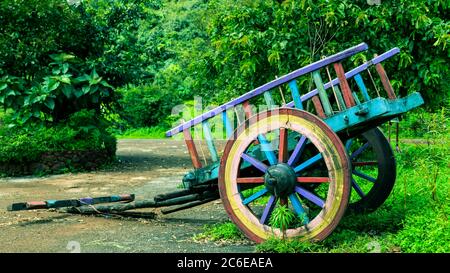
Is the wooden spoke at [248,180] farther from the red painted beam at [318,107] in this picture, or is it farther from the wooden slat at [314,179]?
the red painted beam at [318,107]

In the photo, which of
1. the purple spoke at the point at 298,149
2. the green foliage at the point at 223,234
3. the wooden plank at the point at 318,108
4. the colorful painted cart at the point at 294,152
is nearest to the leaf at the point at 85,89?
the colorful painted cart at the point at 294,152

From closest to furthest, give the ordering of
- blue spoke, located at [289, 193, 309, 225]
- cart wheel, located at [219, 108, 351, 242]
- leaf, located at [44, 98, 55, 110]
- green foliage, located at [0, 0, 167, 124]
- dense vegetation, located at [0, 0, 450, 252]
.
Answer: cart wheel, located at [219, 108, 351, 242]
blue spoke, located at [289, 193, 309, 225]
dense vegetation, located at [0, 0, 450, 252]
leaf, located at [44, 98, 55, 110]
green foliage, located at [0, 0, 167, 124]

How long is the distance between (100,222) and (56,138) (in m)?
5.61

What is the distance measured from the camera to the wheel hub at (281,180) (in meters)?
5.11

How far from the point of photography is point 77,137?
41.0 feet

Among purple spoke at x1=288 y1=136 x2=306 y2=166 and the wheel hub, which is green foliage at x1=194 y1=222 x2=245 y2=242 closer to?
the wheel hub

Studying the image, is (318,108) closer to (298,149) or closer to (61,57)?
(298,149)

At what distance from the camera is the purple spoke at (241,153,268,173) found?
5.30 metres

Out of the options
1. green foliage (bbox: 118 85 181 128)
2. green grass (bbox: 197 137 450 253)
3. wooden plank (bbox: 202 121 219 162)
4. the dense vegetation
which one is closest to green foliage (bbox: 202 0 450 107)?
the dense vegetation

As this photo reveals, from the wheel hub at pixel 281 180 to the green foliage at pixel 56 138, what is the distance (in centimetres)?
779

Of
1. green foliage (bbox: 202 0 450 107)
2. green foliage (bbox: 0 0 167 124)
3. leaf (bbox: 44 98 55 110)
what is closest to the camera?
green foliage (bbox: 202 0 450 107)

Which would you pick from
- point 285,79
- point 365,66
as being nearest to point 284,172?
point 285,79

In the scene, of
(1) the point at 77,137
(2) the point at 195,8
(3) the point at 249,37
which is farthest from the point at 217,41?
(2) the point at 195,8

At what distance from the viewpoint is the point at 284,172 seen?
16.8 ft
